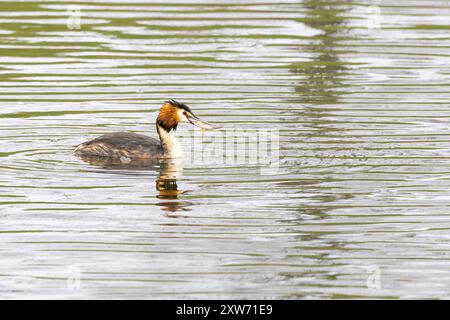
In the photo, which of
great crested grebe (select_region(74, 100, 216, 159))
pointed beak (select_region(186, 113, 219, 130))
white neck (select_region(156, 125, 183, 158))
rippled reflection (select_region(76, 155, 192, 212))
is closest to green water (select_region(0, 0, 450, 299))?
rippled reflection (select_region(76, 155, 192, 212))

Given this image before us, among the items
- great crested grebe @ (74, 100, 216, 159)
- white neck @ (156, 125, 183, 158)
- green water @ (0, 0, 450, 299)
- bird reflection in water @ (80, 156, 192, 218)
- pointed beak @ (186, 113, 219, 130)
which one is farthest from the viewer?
pointed beak @ (186, 113, 219, 130)

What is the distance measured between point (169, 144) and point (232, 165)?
990mm

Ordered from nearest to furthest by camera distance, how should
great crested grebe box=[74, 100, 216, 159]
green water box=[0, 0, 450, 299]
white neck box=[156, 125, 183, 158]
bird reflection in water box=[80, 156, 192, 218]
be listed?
green water box=[0, 0, 450, 299], bird reflection in water box=[80, 156, 192, 218], great crested grebe box=[74, 100, 216, 159], white neck box=[156, 125, 183, 158]

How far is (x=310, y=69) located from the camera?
1816 cm

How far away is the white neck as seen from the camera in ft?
48.0

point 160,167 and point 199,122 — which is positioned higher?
point 199,122

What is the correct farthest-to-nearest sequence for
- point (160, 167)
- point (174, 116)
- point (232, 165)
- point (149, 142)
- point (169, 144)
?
point (174, 116), point (169, 144), point (149, 142), point (160, 167), point (232, 165)

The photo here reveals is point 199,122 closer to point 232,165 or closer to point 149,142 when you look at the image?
point 149,142

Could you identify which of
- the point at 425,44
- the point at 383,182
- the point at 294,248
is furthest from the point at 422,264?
the point at 425,44

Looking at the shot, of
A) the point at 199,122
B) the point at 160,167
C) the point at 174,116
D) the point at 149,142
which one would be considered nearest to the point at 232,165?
the point at 160,167

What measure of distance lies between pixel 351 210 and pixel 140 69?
666cm

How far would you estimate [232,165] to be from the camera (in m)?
14.0

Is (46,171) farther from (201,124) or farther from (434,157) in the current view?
(434,157)

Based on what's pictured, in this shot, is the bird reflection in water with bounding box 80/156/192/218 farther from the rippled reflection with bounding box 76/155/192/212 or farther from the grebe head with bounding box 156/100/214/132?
the grebe head with bounding box 156/100/214/132
